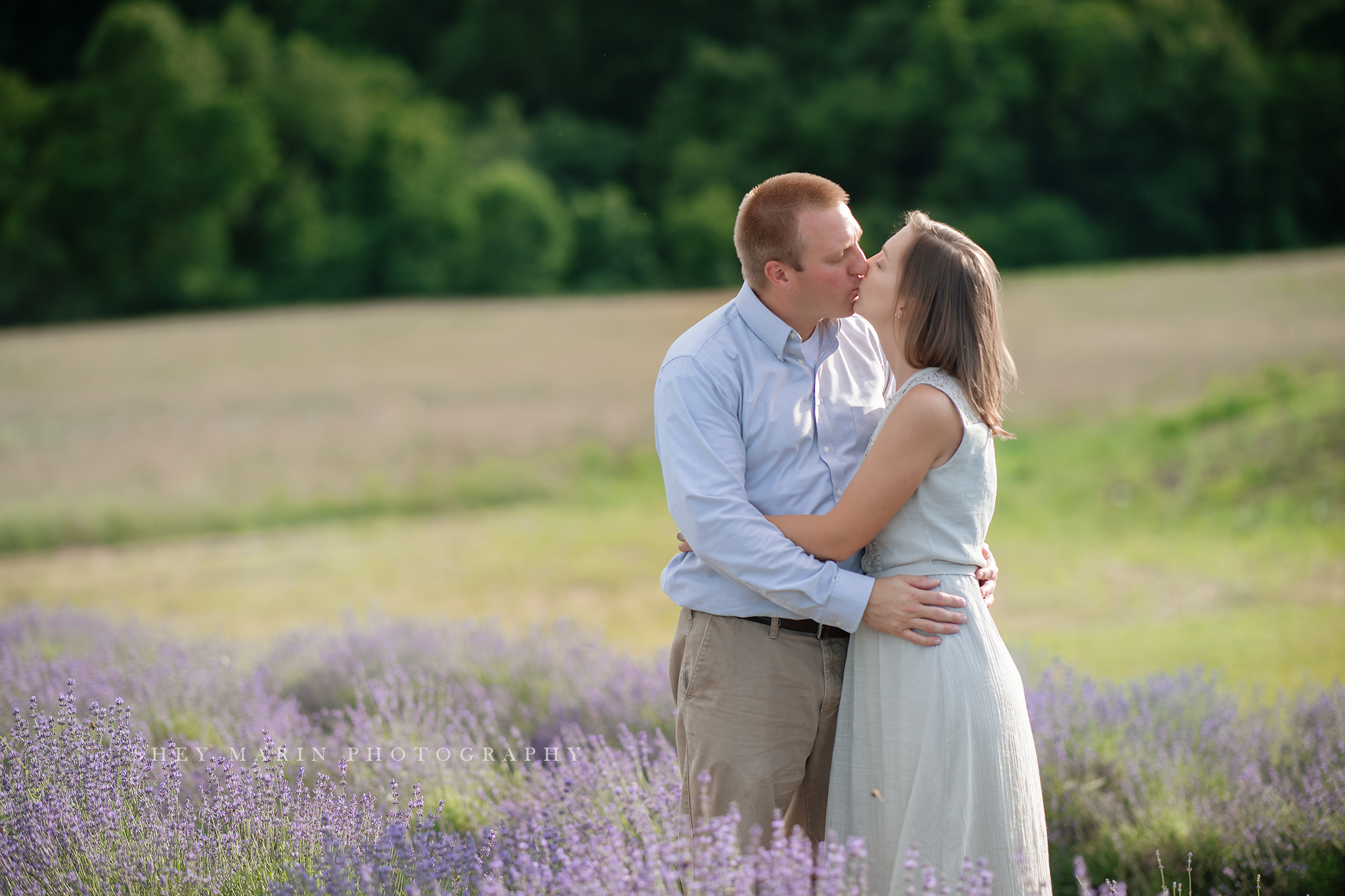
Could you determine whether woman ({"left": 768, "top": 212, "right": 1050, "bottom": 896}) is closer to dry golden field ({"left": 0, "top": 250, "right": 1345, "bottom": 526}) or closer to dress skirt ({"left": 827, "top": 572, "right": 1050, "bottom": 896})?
dress skirt ({"left": 827, "top": 572, "right": 1050, "bottom": 896})

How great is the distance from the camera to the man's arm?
261 cm

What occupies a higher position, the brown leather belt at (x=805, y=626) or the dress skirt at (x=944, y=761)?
the brown leather belt at (x=805, y=626)

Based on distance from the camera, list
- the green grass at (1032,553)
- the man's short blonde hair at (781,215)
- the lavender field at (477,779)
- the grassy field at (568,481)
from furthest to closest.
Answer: the grassy field at (568,481)
the green grass at (1032,553)
the man's short blonde hair at (781,215)
the lavender field at (477,779)

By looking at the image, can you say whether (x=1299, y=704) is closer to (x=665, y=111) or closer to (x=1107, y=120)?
(x=1107, y=120)

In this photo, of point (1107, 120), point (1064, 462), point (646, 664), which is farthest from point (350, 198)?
point (646, 664)

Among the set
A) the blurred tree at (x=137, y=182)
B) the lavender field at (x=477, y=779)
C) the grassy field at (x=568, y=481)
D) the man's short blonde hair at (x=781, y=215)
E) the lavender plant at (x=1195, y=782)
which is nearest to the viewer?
the lavender field at (x=477, y=779)

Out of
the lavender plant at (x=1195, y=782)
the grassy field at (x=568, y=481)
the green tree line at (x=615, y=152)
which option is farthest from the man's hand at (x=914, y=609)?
the green tree line at (x=615, y=152)

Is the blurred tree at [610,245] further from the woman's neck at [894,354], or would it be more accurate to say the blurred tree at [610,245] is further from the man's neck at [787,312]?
the woman's neck at [894,354]

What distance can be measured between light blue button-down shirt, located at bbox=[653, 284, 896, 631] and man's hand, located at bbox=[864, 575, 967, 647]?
1.5 inches

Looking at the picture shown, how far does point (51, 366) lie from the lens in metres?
22.5

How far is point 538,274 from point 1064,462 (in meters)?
33.1

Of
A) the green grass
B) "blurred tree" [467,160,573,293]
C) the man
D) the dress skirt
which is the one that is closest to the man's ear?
the man

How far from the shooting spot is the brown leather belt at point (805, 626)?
280 centimetres

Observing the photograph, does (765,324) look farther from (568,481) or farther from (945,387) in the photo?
(568,481)
